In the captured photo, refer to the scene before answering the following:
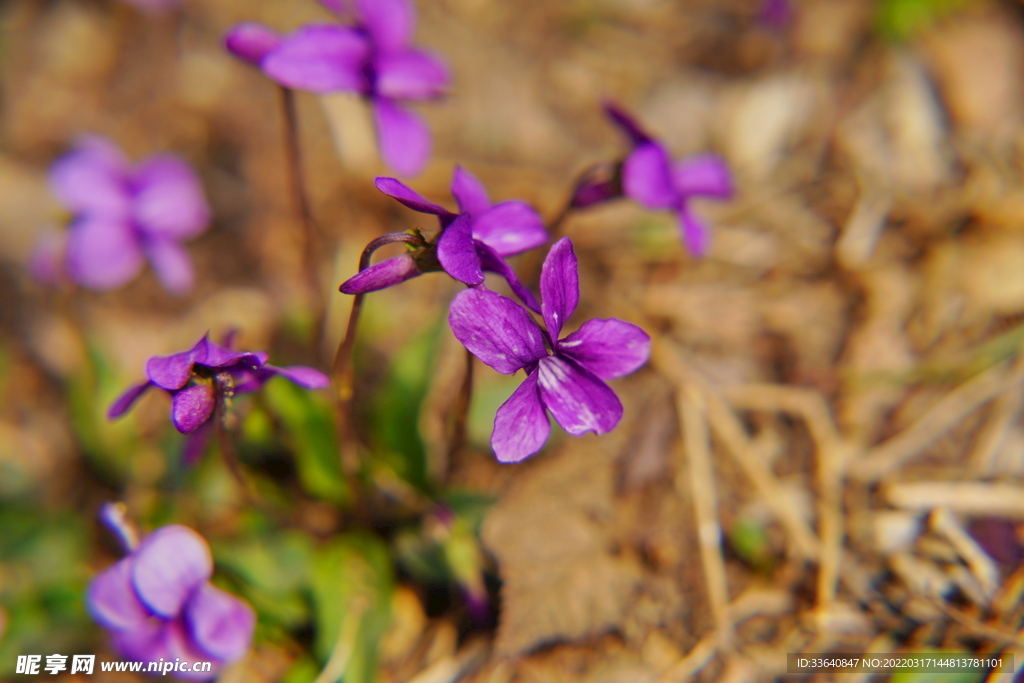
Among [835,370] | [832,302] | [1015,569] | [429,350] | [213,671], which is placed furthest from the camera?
[832,302]

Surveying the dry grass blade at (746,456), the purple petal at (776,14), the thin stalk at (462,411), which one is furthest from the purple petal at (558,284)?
the purple petal at (776,14)

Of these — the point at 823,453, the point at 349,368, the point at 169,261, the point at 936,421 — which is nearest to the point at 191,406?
the point at 349,368

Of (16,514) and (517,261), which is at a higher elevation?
(517,261)

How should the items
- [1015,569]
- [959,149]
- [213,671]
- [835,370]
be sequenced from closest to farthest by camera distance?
[213,671] < [1015,569] < [835,370] < [959,149]

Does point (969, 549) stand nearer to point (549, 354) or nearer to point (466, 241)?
point (549, 354)

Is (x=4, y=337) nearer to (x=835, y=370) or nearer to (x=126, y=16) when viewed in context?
(x=126, y=16)

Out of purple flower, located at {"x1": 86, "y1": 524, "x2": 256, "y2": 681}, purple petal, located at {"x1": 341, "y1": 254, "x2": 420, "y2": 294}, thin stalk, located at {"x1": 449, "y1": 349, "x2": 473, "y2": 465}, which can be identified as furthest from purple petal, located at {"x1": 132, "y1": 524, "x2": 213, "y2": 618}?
purple petal, located at {"x1": 341, "y1": 254, "x2": 420, "y2": 294}

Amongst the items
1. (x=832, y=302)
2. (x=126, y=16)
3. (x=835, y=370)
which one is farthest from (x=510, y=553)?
(x=126, y=16)
